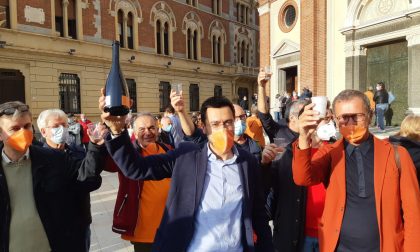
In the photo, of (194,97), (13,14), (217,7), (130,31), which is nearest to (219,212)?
(13,14)

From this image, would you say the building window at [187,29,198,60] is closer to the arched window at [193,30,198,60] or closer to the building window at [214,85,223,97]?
the arched window at [193,30,198,60]

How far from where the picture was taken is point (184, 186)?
2229 millimetres

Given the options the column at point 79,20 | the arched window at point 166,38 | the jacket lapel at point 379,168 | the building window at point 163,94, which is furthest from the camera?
the arched window at point 166,38

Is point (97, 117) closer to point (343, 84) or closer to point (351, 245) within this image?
point (343, 84)

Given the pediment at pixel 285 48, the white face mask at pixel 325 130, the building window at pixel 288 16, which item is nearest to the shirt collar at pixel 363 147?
the white face mask at pixel 325 130

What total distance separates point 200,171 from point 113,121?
0.63 m

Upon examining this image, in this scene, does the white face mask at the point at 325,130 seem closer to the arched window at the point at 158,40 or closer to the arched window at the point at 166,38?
the arched window at the point at 158,40

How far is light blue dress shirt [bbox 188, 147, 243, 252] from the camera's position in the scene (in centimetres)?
218

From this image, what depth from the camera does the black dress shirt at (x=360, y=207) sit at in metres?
2.18

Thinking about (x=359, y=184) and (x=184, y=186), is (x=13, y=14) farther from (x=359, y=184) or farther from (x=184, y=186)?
(x=359, y=184)

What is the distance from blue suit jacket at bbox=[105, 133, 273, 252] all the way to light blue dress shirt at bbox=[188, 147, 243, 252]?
0.13 ft

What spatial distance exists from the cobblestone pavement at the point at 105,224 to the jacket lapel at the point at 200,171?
116 inches

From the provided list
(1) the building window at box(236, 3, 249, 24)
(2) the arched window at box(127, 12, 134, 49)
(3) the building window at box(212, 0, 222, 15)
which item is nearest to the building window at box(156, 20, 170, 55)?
(2) the arched window at box(127, 12, 134, 49)

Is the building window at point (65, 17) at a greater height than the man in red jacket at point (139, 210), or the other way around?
the building window at point (65, 17)
